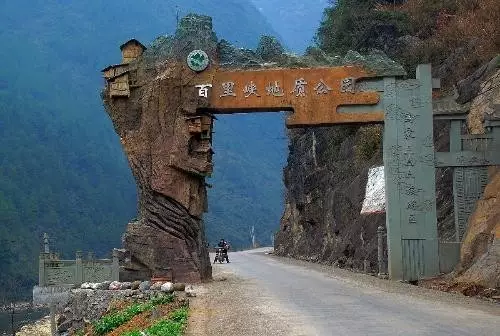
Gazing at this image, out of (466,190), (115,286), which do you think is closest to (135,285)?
(115,286)

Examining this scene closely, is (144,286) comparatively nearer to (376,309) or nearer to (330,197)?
(376,309)

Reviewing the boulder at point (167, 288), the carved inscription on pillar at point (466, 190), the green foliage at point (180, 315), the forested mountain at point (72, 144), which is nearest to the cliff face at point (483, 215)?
the carved inscription on pillar at point (466, 190)

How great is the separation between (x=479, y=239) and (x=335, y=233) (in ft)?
41.6

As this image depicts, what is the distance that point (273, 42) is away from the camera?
16.7 meters

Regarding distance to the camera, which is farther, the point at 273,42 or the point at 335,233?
the point at 335,233

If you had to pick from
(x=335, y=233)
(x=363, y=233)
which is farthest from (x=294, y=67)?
(x=335, y=233)

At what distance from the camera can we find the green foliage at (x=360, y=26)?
2883 centimetres

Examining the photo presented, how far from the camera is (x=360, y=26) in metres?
29.5

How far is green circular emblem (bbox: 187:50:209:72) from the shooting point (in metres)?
16.0

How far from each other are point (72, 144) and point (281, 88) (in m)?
55.0

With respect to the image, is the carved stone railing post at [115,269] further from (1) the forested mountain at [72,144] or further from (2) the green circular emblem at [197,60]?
(1) the forested mountain at [72,144]

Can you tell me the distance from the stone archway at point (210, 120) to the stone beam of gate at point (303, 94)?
24 millimetres

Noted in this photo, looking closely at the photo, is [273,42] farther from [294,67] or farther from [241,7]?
[241,7]

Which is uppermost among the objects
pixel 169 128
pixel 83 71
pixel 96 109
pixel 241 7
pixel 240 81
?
pixel 241 7
